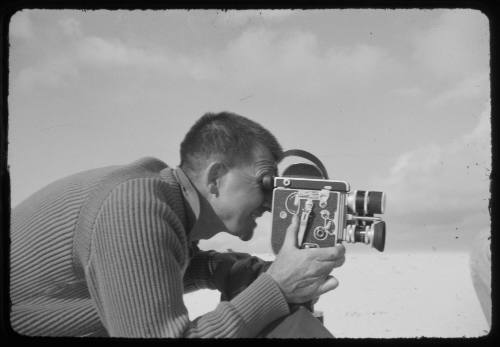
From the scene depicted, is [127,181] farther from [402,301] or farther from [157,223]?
[402,301]

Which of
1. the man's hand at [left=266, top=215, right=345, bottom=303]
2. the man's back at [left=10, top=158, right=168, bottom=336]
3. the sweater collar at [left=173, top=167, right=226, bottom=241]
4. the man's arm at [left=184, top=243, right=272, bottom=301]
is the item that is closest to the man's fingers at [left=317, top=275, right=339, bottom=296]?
the man's hand at [left=266, top=215, right=345, bottom=303]

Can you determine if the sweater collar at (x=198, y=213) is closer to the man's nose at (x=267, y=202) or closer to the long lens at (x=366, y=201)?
the man's nose at (x=267, y=202)

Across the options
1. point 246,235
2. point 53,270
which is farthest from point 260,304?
point 53,270

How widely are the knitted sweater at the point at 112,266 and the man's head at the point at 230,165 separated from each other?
139 mm

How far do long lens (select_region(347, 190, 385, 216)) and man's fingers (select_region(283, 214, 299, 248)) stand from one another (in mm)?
160

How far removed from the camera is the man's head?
1899mm

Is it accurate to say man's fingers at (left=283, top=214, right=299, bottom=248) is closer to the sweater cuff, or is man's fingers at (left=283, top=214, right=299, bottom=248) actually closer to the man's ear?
the sweater cuff

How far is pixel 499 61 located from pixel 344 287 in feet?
19.5

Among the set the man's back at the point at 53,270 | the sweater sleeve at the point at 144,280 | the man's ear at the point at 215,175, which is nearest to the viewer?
the sweater sleeve at the point at 144,280

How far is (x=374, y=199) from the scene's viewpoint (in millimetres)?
1738

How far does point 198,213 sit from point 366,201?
0.48 meters

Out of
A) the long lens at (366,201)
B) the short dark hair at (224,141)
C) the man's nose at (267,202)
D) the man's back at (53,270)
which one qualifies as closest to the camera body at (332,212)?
the long lens at (366,201)

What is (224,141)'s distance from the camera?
192 centimetres

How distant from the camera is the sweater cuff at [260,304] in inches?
61.9
